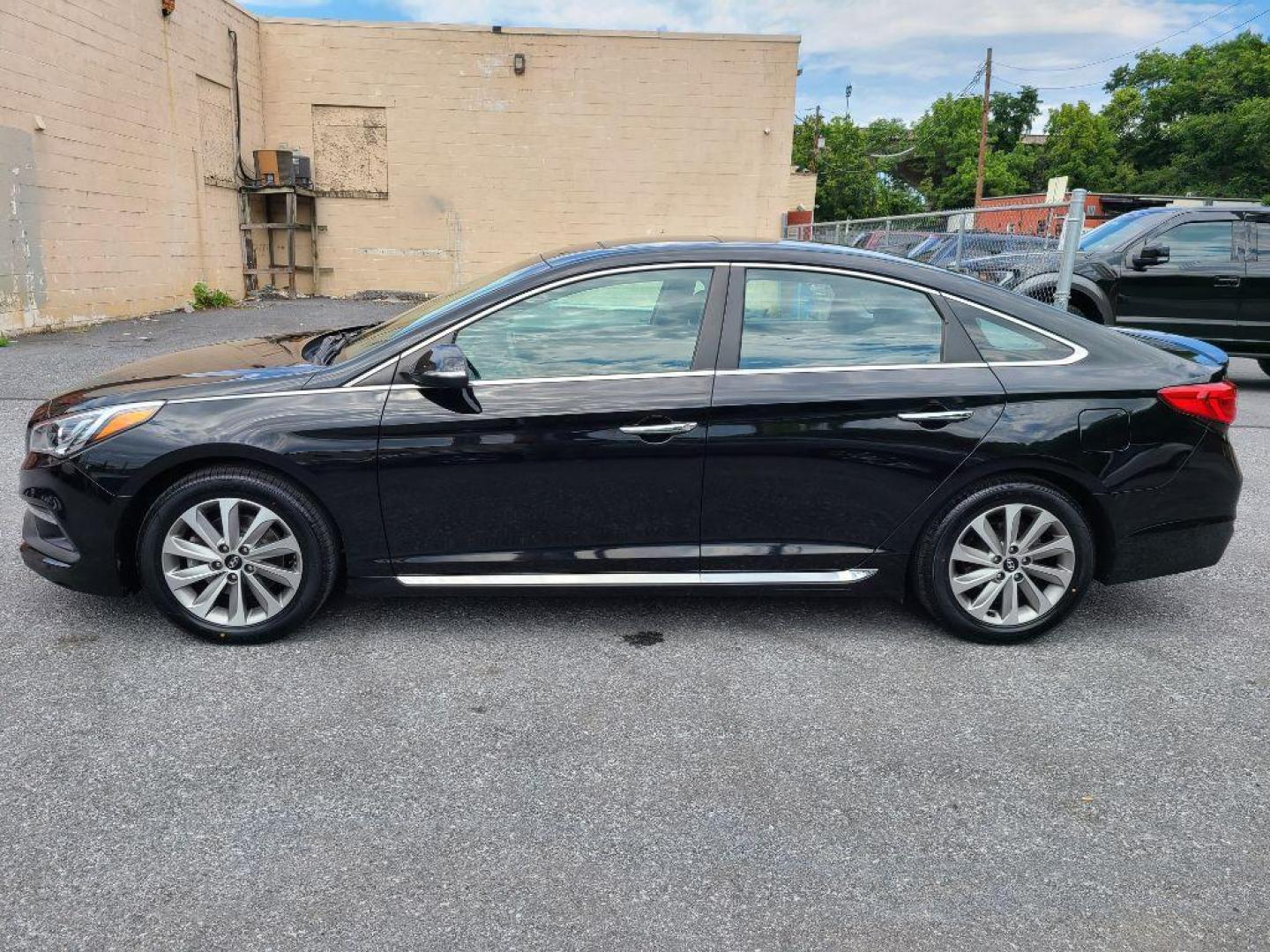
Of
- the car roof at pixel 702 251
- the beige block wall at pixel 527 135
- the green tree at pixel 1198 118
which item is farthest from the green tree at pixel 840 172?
the car roof at pixel 702 251

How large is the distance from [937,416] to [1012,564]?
26.4 inches

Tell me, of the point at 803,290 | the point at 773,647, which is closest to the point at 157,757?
the point at 773,647

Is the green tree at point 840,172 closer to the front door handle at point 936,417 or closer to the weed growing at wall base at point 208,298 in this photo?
the weed growing at wall base at point 208,298

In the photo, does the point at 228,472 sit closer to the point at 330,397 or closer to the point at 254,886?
the point at 330,397

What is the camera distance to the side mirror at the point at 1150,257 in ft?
32.0

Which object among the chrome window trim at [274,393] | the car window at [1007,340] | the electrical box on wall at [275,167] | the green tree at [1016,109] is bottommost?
the chrome window trim at [274,393]

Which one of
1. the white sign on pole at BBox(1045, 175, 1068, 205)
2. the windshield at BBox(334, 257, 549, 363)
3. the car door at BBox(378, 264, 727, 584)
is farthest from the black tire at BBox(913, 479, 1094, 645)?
the white sign on pole at BBox(1045, 175, 1068, 205)

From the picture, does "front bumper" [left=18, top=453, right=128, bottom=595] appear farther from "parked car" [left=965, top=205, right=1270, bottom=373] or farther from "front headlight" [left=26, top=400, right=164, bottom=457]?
"parked car" [left=965, top=205, right=1270, bottom=373]

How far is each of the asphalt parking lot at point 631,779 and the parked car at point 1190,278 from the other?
636 cm

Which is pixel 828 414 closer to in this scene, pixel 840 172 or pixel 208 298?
pixel 208 298

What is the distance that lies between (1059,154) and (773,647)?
7293 centimetres

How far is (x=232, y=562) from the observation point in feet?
12.0

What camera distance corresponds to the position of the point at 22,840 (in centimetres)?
258

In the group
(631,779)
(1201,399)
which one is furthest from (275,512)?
(1201,399)
